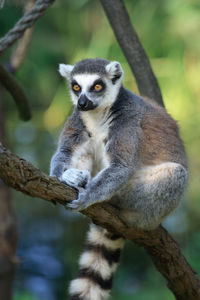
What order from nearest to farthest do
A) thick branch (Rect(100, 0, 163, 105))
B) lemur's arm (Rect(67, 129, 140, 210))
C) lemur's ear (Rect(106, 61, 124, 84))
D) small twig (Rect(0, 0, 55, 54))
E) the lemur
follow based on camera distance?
lemur's arm (Rect(67, 129, 140, 210)), the lemur, lemur's ear (Rect(106, 61, 124, 84)), small twig (Rect(0, 0, 55, 54)), thick branch (Rect(100, 0, 163, 105))

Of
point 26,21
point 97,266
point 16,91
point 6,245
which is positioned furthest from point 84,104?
point 6,245

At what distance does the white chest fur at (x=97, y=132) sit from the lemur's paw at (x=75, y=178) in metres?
0.29

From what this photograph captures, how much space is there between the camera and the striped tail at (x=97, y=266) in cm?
342

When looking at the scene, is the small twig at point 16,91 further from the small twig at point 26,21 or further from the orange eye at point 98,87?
the orange eye at point 98,87

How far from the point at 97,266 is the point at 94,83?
1.37m

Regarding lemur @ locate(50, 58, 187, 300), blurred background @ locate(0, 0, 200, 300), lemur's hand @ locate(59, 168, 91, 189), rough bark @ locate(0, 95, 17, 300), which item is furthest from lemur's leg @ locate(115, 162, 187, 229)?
blurred background @ locate(0, 0, 200, 300)

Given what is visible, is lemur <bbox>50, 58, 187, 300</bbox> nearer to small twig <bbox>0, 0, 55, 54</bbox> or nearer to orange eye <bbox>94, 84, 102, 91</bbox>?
orange eye <bbox>94, 84, 102, 91</bbox>

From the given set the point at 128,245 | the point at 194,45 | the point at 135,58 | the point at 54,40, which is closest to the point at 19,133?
the point at 54,40

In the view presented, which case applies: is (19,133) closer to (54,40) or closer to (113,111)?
(54,40)

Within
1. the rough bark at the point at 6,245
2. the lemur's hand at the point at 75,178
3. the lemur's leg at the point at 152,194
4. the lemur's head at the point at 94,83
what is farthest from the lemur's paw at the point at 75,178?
the rough bark at the point at 6,245

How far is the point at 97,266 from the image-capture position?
11.4 ft

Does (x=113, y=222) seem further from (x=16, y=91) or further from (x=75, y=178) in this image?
(x=16, y=91)

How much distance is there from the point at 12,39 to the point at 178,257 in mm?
2136

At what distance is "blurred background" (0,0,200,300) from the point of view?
266 inches
